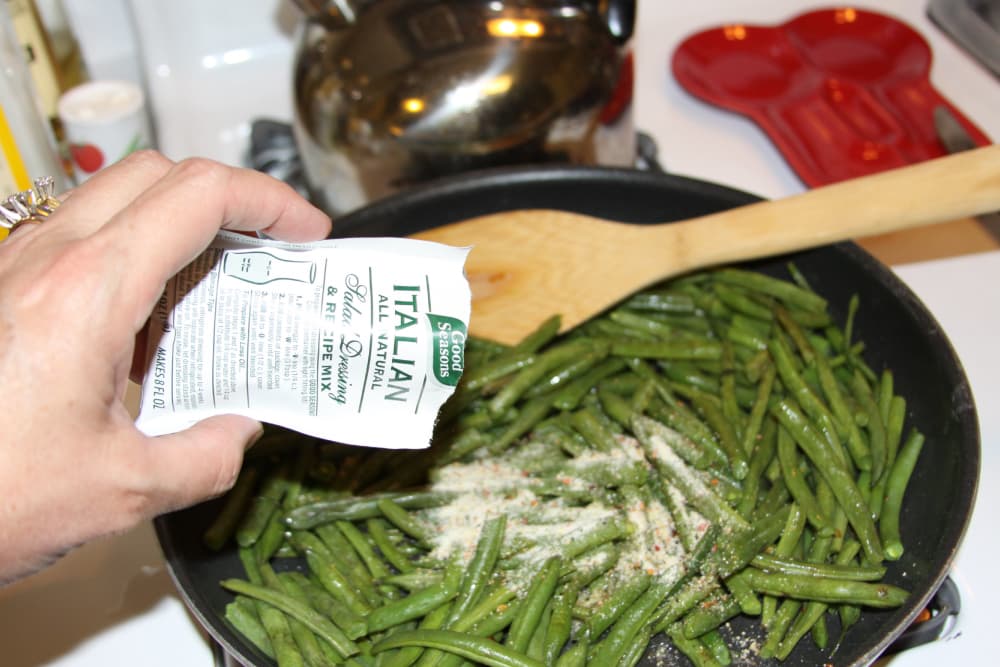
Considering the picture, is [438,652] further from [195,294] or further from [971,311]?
[971,311]

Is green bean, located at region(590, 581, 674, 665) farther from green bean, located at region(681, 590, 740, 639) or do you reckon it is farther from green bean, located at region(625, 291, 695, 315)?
green bean, located at region(625, 291, 695, 315)

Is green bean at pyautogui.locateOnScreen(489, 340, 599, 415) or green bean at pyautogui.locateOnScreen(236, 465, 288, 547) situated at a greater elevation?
green bean at pyautogui.locateOnScreen(489, 340, 599, 415)

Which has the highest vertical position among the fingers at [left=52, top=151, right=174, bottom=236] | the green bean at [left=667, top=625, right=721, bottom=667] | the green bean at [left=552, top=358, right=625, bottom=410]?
the fingers at [left=52, top=151, right=174, bottom=236]

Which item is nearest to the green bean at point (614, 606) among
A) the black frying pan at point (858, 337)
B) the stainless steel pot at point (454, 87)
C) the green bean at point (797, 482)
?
the black frying pan at point (858, 337)

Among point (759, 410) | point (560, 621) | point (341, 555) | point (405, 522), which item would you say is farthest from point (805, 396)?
point (341, 555)

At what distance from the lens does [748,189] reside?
2.66 metres

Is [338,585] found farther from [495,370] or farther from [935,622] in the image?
[935,622]

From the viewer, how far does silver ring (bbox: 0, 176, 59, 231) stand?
4.18 feet

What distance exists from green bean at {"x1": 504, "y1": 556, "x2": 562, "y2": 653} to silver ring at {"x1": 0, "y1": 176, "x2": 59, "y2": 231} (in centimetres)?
99

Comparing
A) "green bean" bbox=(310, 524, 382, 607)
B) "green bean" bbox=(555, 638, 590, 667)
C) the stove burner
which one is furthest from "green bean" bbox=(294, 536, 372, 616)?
the stove burner

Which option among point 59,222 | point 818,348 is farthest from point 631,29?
point 59,222

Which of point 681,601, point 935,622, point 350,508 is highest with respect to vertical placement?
point 350,508

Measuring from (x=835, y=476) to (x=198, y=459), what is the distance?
118cm

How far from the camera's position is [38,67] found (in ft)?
9.01
